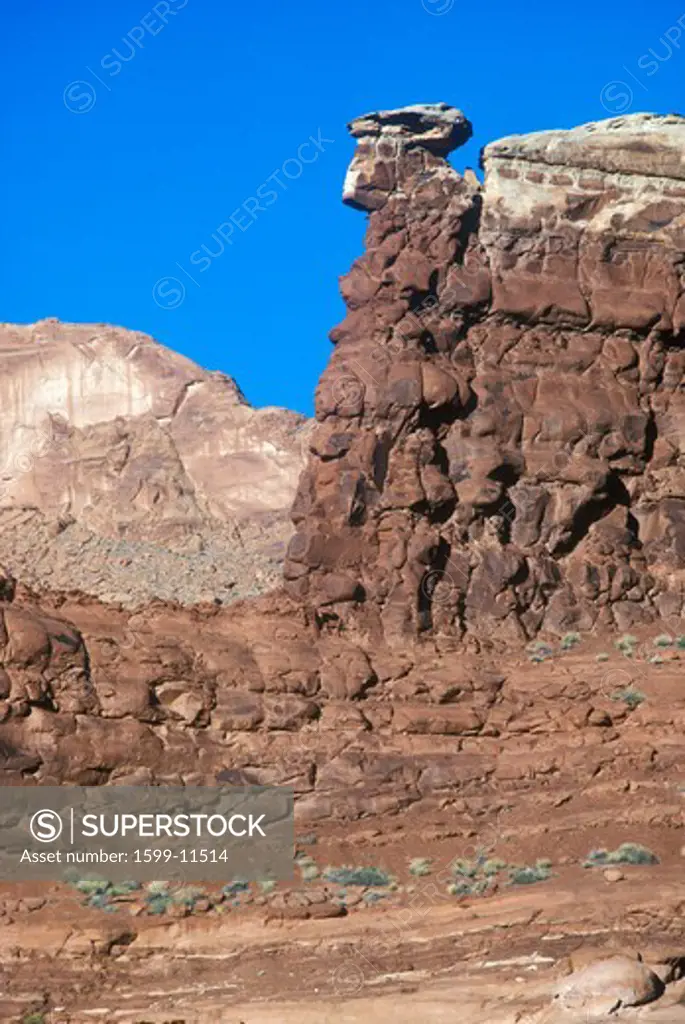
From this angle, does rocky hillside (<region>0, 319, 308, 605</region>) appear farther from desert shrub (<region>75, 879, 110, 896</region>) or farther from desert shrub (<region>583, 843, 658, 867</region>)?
desert shrub (<region>75, 879, 110, 896</region>)

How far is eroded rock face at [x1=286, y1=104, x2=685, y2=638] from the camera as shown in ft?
98.3

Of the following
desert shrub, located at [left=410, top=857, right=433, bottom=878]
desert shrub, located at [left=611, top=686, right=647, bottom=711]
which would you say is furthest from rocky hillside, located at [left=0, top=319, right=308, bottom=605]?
desert shrub, located at [left=410, top=857, right=433, bottom=878]

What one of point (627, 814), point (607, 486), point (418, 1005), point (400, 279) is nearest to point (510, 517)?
point (607, 486)

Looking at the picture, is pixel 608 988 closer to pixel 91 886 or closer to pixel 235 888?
pixel 235 888

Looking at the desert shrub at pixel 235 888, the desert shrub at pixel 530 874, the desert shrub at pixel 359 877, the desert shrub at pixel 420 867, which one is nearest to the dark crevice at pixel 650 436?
the desert shrub at pixel 530 874

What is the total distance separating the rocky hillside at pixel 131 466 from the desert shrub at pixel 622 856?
2739 centimetres

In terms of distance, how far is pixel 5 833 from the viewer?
25.0 m

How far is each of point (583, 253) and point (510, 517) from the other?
406 cm

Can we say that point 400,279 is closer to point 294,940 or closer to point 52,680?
point 52,680

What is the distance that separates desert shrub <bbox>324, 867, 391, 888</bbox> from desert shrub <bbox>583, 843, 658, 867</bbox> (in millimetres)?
2418

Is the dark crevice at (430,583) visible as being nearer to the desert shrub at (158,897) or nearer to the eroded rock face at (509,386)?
the eroded rock face at (509,386)

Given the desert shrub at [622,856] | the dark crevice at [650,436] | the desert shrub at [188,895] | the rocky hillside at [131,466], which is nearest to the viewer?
the desert shrub at [188,895]

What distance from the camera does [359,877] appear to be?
25.5 m

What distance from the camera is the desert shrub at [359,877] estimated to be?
25469mm
